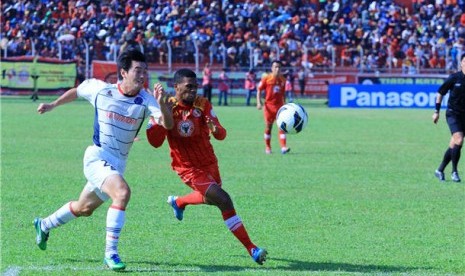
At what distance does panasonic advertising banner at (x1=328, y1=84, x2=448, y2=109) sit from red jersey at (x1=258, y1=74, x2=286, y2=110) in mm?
21043

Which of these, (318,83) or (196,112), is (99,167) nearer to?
(196,112)

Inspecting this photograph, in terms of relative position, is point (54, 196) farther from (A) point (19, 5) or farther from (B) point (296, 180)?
(A) point (19, 5)

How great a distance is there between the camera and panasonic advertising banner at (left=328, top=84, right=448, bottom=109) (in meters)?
42.5

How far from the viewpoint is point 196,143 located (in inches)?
363

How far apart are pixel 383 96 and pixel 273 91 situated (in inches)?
842

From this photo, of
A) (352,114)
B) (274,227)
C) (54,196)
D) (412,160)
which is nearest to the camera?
(274,227)

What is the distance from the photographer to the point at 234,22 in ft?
171

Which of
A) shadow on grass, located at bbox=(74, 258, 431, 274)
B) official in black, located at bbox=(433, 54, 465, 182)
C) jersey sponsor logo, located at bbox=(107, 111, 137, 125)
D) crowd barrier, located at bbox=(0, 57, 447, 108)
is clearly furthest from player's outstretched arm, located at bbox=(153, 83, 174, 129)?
crowd barrier, located at bbox=(0, 57, 447, 108)

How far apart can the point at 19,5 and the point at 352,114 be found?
906 inches

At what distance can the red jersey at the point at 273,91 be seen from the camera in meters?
22.2

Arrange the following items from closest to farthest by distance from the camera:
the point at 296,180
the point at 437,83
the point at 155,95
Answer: the point at 155,95, the point at 296,180, the point at 437,83

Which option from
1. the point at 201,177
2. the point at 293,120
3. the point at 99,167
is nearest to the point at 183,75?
the point at 201,177

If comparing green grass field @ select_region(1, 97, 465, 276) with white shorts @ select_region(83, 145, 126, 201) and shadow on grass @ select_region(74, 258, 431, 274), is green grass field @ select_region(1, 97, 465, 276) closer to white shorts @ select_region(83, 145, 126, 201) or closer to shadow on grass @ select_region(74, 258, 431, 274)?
shadow on grass @ select_region(74, 258, 431, 274)

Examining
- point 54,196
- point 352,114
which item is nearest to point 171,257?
point 54,196
